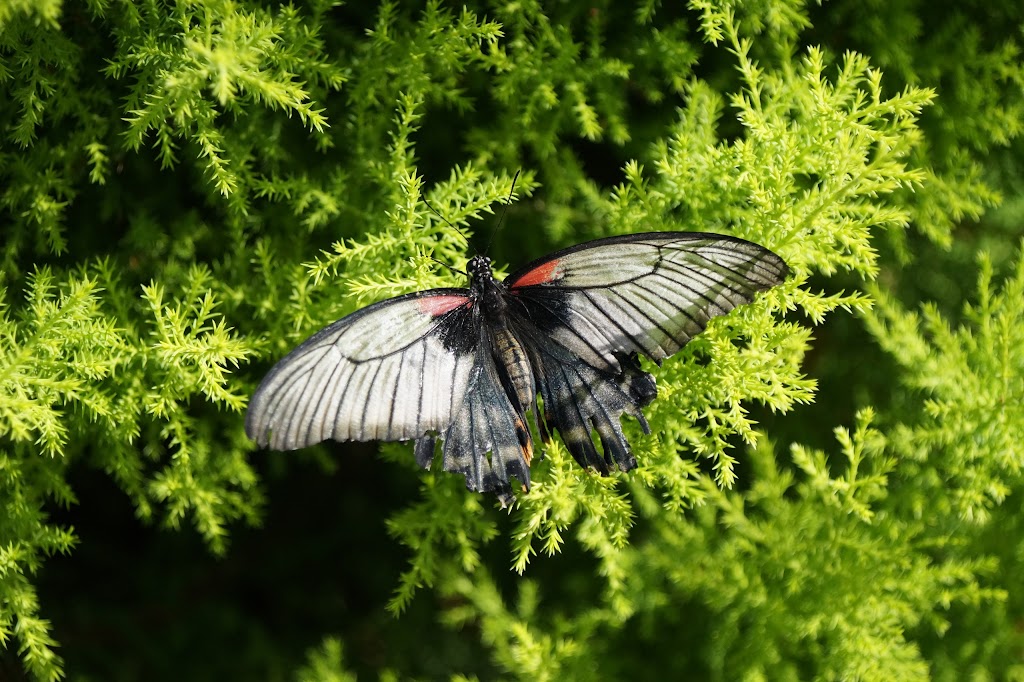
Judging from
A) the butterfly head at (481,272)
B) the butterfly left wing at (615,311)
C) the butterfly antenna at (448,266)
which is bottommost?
the butterfly left wing at (615,311)

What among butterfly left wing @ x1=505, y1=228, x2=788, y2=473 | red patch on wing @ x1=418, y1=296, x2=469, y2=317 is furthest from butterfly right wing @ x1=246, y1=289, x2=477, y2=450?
butterfly left wing @ x1=505, y1=228, x2=788, y2=473

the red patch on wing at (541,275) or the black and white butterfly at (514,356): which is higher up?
the red patch on wing at (541,275)

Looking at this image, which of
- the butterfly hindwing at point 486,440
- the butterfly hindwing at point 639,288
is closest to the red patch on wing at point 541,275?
the butterfly hindwing at point 639,288

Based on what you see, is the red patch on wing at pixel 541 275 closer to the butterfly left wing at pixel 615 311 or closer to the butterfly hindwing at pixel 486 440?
the butterfly left wing at pixel 615 311

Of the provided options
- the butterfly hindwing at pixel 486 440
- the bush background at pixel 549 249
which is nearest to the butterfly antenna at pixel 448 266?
the bush background at pixel 549 249

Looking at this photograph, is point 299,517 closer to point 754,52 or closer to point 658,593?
point 658,593

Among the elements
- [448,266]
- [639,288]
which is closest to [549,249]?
[448,266]

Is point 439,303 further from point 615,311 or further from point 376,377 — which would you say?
point 615,311

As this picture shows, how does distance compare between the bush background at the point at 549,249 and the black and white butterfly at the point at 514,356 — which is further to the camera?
the bush background at the point at 549,249
